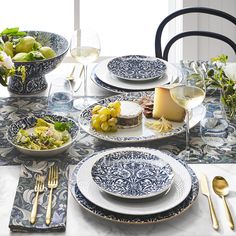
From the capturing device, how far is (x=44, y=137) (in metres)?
1.66

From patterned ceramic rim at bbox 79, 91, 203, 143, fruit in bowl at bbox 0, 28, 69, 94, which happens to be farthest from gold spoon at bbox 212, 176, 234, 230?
fruit in bowl at bbox 0, 28, 69, 94

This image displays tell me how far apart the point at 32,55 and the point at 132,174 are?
0.65 metres

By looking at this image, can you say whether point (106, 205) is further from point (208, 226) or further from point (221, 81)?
point (221, 81)

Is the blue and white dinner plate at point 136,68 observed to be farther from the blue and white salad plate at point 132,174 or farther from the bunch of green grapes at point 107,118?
the blue and white salad plate at point 132,174

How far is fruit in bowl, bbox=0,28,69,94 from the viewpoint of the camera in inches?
77.7

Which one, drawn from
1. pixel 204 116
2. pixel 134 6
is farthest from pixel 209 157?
pixel 134 6

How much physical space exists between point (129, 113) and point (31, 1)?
1.95 m

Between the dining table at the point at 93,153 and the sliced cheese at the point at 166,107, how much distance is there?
59 millimetres

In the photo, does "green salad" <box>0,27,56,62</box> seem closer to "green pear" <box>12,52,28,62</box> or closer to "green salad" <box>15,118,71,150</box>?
"green pear" <box>12,52,28,62</box>

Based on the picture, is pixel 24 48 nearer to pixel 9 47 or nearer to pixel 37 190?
pixel 9 47

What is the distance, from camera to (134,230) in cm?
136

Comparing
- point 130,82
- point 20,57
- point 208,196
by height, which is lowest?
point 208,196

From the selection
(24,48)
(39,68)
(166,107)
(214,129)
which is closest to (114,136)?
(166,107)

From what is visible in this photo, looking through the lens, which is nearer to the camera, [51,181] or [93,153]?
[51,181]
